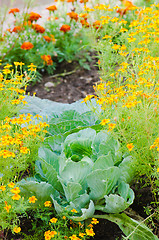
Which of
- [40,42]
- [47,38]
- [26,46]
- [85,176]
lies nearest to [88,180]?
[85,176]

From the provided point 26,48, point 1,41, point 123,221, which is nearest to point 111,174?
point 123,221

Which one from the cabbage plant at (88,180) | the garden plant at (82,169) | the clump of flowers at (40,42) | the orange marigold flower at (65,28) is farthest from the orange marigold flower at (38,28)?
the cabbage plant at (88,180)

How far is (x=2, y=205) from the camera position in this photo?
5.72ft

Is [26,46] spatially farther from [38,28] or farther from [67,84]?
[67,84]

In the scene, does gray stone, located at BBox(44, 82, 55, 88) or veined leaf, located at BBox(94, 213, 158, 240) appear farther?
gray stone, located at BBox(44, 82, 55, 88)

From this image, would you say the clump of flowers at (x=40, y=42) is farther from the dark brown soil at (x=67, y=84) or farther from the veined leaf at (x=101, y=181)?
the veined leaf at (x=101, y=181)

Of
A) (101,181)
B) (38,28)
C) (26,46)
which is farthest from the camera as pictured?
(38,28)

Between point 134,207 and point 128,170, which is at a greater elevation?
point 128,170

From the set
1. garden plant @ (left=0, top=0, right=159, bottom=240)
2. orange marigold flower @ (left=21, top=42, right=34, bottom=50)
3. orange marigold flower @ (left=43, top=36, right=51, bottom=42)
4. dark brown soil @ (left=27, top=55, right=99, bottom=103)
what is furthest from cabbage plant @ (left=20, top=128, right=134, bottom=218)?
orange marigold flower @ (left=43, top=36, right=51, bottom=42)

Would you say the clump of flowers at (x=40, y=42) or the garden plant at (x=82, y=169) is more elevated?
the clump of flowers at (x=40, y=42)

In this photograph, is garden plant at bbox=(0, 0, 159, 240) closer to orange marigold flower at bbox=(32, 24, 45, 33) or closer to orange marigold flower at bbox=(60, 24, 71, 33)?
orange marigold flower at bbox=(32, 24, 45, 33)

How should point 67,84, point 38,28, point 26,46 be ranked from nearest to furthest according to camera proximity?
point 26,46 < point 38,28 < point 67,84

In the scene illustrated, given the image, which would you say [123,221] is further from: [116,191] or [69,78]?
[69,78]

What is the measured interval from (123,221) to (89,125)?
2.62 ft
